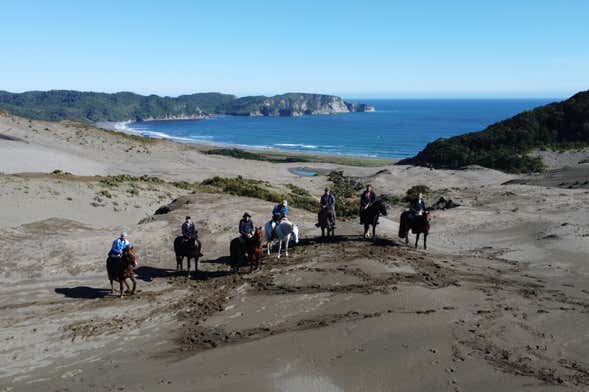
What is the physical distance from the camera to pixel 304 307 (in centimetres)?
1377

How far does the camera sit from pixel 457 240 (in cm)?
2264

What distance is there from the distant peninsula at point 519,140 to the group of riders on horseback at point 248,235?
41.4m

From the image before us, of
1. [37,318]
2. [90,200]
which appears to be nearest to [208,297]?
[37,318]

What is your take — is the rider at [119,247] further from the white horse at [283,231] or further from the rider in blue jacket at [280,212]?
the rider in blue jacket at [280,212]

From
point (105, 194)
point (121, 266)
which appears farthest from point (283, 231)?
point (105, 194)

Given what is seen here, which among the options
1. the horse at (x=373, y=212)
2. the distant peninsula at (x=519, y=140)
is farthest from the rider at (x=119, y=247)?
the distant peninsula at (x=519, y=140)

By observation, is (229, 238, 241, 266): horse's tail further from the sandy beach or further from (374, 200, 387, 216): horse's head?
(374, 200, 387, 216): horse's head

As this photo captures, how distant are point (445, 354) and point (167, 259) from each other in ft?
39.5

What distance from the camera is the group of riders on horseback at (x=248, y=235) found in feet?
50.2

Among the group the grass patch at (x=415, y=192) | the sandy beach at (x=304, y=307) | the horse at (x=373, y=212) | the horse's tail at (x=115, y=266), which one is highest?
the horse at (x=373, y=212)

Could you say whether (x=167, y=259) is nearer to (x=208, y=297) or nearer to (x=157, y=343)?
(x=208, y=297)

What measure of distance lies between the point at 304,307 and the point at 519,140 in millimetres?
58510

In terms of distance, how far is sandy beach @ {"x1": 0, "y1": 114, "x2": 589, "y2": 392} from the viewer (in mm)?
10031

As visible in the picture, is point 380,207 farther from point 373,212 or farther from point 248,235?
point 248,235
